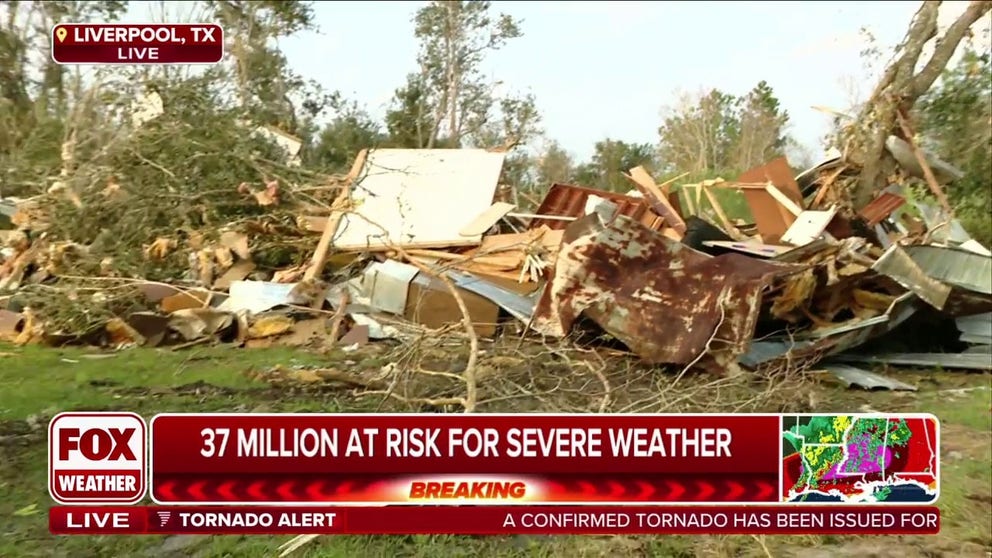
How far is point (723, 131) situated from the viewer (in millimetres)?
2264

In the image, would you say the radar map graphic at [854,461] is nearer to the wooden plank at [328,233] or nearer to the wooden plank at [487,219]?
the wooden plank at [487,219]

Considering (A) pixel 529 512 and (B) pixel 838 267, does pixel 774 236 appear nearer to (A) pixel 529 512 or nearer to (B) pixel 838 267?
(B) pixel 838 267

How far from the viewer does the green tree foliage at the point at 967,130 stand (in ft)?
11.0

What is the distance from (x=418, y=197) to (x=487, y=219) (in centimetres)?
30

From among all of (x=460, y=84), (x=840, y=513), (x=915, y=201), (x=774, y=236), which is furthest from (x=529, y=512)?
(x=915, y=201)

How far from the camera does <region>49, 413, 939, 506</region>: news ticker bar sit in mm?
1665

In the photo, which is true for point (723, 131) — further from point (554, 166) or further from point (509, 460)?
point (509, 460)

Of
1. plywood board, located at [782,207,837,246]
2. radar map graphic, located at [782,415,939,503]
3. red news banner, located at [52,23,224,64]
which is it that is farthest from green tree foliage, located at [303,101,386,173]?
plywood board, located at [782,207,837,246]

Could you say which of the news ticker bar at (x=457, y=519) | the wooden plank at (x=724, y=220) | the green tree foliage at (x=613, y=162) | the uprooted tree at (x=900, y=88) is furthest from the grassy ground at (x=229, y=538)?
the uprooted tree at (x=900, y=88)

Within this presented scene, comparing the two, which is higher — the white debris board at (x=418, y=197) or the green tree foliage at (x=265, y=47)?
the green tree foliage at (x=265, y=47)

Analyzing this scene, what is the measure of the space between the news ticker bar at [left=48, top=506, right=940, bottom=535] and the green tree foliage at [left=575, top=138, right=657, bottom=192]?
1.05 meters

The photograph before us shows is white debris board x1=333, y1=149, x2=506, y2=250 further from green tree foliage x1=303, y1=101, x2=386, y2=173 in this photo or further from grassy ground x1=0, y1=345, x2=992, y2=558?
grassy ground x1=0, y1=345, x2=992, y2=558

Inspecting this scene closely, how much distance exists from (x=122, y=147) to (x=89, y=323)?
0.81m

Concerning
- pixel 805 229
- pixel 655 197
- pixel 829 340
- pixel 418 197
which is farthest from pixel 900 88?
pixel 418 197
